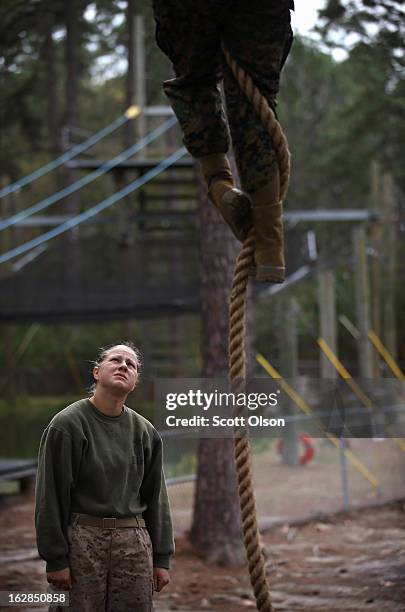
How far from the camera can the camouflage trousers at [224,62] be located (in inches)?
73.3

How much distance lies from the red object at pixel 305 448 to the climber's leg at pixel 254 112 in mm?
5910

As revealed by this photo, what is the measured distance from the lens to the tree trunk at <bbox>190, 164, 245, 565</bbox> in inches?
216

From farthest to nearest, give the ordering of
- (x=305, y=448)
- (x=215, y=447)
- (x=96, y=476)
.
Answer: (x=305, y=448) < (x=215, y=447) < (x=96, y=476)

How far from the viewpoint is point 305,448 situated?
8000 mm

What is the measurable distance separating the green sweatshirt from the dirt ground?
222cm

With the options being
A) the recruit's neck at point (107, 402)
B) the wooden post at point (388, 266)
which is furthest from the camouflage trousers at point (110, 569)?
the wooden post at point (388, 266)

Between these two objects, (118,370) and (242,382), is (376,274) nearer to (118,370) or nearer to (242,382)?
(118,370)

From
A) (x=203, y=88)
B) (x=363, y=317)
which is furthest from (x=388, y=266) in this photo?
(x=203, y=88)

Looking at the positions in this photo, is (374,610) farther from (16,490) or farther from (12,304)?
(12,304)

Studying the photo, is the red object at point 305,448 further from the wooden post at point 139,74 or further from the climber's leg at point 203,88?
the climber's leg at point 203,88

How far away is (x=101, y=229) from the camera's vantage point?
56.4ft

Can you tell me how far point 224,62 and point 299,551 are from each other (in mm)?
4420

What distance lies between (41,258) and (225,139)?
7.12 m

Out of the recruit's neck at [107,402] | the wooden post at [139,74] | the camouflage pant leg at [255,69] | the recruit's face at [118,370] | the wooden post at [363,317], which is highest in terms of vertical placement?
the wooden post at [139,74]
